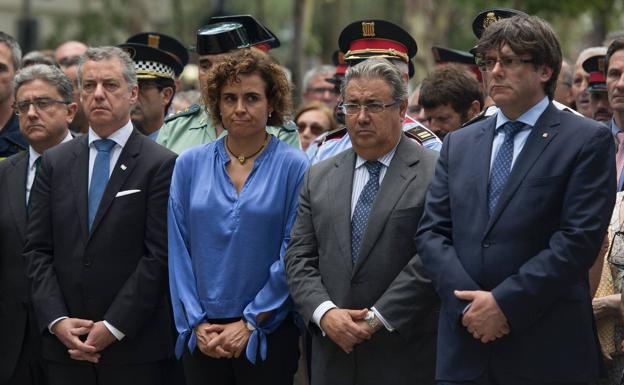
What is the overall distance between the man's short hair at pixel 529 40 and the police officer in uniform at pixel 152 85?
138 inches

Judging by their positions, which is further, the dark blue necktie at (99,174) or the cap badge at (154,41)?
the cap badge at (154,41)

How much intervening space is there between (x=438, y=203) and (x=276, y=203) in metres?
1.18

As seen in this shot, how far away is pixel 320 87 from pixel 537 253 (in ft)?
21.7

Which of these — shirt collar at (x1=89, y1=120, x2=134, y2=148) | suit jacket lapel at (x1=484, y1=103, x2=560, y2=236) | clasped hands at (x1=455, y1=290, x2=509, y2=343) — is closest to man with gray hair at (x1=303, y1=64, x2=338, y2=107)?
shirt collar at (x1=89, y1=120, x2=134, y2=148)

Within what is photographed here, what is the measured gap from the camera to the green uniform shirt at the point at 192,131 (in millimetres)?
Answer: 7577

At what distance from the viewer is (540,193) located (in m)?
5.35

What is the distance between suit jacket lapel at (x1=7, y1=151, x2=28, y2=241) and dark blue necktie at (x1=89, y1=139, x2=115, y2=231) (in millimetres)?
722

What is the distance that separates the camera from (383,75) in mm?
6285

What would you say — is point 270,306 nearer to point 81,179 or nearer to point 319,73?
point 81,179

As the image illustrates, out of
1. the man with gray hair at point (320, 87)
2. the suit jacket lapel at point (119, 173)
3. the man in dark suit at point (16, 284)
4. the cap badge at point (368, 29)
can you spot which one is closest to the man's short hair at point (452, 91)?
the cap badge at point (368, 29)

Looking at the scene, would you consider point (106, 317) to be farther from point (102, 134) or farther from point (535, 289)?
point (535, 289)

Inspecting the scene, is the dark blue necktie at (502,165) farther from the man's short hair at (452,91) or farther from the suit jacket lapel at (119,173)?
the suit jacket lapel at (119,173)

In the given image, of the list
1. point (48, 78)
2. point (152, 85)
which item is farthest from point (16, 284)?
point (152, 85)

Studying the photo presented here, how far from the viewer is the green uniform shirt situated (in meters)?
7.58
